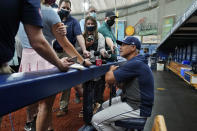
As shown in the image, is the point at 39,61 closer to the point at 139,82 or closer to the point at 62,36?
the point at 62,36

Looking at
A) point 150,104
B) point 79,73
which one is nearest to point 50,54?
point 79,73

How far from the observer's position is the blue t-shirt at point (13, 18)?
652mm

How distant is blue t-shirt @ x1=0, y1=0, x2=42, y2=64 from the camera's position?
65cm

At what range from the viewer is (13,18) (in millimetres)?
688

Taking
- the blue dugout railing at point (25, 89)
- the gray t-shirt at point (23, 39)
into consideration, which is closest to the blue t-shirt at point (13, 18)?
the blue dugout railing at point (25, 89)

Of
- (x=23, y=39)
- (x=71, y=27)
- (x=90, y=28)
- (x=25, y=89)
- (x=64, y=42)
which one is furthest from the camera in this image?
(x=90, y=28)

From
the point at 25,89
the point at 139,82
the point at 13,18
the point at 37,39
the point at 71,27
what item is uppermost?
the point at 71,27

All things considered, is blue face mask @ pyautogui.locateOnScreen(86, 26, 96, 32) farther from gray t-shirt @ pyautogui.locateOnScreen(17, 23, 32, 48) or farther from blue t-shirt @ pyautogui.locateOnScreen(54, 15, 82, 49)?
gray t-shirt @ pyautogui.locateOnScreen(17, 23, 32, 48)

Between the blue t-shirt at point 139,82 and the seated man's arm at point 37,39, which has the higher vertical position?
the seated man's arm at point 37,39

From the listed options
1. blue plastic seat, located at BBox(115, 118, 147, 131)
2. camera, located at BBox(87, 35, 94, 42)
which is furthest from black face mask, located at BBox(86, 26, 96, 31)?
blue plastic seat, located at BBox(115, 118, 147, 131)

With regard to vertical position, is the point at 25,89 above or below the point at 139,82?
above

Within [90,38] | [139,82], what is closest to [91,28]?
[90,38]

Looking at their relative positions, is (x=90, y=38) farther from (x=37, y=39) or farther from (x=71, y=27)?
(x=37, y=39)

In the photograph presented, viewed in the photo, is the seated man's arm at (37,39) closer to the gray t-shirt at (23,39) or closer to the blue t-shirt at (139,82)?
the gray t-shirt at (23,39)
